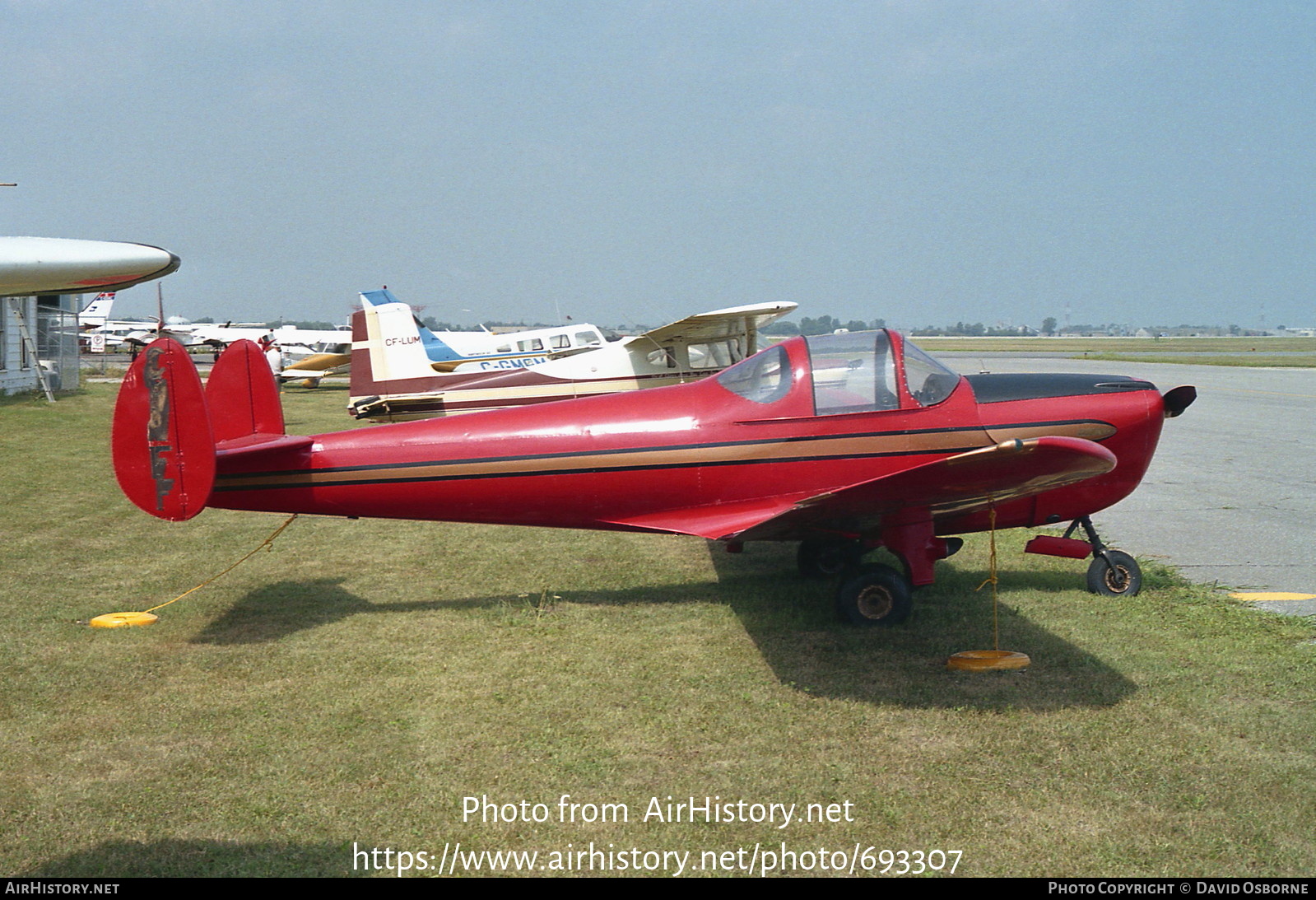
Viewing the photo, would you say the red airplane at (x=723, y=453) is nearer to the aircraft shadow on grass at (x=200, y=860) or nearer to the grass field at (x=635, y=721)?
the grass field at (x=635, y=721)

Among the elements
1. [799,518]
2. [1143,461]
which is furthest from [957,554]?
[799,518]

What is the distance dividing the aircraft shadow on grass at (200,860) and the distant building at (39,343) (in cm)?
2306

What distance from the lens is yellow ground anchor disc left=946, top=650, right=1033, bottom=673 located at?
204 inches

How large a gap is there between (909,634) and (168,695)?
4.24m

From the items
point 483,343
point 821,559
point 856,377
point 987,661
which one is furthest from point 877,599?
point 483,343

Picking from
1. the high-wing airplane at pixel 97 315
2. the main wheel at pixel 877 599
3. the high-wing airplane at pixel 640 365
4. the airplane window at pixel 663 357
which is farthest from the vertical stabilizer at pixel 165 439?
the high-wing airplane at pixel 97 315

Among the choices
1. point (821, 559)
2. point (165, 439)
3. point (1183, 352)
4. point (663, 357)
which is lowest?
point (821, 559)

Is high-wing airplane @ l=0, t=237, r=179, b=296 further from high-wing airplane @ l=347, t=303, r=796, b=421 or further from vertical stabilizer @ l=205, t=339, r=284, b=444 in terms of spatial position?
high-wing airplane @ l=347, t=303, r=796, b=421

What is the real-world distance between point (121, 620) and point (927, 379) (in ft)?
18.1

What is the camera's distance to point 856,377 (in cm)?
605

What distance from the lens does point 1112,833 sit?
355 centimetres

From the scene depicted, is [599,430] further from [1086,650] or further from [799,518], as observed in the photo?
→ [1086,650]

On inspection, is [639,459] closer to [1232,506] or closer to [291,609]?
[291,609]

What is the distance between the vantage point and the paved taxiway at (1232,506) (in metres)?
7.43
